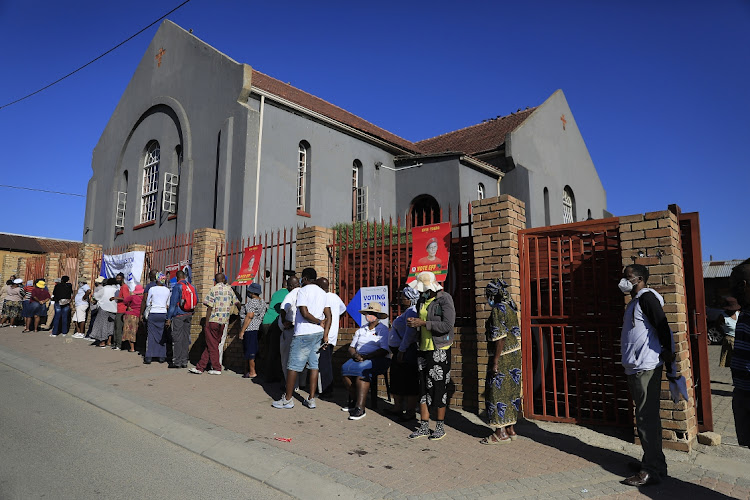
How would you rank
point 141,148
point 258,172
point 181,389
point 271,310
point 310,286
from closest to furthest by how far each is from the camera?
point 310,286
point 181,389
point 271,310
point 258,172
point 141,148

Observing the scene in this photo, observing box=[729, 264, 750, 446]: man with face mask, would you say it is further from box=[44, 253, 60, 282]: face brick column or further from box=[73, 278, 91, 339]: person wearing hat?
box=[44, 253, 60, 282]: face brick column

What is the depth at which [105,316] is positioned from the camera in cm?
1148

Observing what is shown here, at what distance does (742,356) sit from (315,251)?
6013 millimetres

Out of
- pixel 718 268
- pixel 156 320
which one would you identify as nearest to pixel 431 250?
pixel 156 320

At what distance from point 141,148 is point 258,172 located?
23.2 feet

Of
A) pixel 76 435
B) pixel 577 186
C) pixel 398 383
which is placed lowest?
pixel 76 435

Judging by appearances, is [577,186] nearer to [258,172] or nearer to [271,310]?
[258,172]

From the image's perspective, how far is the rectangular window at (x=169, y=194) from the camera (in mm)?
15875

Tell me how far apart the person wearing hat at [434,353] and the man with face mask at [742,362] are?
2.45 metres

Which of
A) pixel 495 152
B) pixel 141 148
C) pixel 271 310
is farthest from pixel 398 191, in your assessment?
pixel 271 310

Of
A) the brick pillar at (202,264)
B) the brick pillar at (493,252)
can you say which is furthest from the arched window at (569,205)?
the brick pillar at (493,252)

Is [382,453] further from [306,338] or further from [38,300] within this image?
[38,300]

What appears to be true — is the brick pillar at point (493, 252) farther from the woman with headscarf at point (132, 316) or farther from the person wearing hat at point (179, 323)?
the woman with headscarf at point (132, 316)

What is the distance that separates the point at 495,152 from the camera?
63.4 ft
